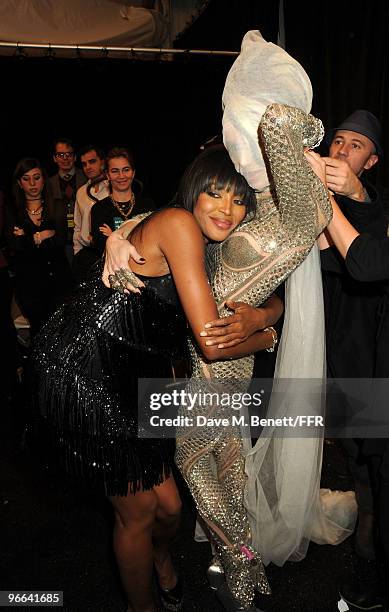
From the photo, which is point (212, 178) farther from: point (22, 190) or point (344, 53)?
point (22, 190)

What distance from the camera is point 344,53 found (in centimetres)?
304

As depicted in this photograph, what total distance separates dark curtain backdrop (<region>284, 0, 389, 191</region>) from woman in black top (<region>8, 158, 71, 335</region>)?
191 cm

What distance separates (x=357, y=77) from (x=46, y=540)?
2.90 meters

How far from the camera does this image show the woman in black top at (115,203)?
3.29 meters

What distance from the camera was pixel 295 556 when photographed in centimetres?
196

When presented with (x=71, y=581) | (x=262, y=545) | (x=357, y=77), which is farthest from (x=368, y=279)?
(x=357, y=77)

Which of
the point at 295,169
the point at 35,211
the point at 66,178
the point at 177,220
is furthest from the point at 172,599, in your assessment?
the point at 66,178

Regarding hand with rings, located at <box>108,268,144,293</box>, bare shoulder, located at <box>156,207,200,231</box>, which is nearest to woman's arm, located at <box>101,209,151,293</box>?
hand with rings, located at <box>108,268,144,293</box>

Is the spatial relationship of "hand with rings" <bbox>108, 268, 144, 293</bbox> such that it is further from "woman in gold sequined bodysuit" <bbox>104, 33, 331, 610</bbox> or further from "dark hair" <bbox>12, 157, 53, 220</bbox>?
"dark hair" <bbox>12, 157, 53, 220</bbox>

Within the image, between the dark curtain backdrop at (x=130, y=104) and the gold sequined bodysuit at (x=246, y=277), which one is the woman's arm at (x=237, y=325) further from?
the dark curtain backdrop at (x=130, y=104)

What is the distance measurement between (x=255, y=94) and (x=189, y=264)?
486mm

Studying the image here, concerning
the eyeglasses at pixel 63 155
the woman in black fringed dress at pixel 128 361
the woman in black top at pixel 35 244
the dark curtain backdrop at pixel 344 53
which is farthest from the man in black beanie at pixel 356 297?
the eyeglasses at pixel 63 155

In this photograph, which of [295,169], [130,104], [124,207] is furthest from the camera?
[130,104]

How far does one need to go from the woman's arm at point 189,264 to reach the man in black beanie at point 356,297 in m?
0.44
